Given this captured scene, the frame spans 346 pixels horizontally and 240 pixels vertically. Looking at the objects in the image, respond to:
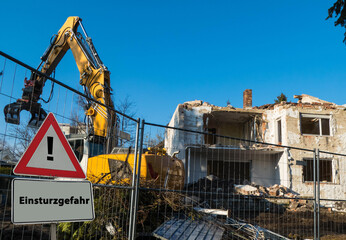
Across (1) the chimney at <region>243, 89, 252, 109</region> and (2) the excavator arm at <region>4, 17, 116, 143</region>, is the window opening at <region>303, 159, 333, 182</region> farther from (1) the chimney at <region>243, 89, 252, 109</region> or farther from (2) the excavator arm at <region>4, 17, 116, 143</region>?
(2) the excavator arm at <region>4, 17, 116, 143</region>

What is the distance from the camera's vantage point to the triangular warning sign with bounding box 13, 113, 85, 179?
9.72ft

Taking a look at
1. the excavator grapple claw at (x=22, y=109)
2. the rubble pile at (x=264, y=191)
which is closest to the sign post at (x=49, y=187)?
the excavator grapple claw at (x=22, y=109)

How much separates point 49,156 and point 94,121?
532cm

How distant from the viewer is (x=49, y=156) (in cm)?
312

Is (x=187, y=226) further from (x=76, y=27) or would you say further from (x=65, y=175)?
(x=76, y=27)

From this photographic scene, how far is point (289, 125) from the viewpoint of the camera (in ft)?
74.0

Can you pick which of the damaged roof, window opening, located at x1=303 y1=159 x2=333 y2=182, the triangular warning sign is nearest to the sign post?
the triangular warning sign

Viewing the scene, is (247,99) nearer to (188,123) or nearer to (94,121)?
(188,123)

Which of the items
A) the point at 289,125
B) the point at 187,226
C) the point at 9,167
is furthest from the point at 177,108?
the point at 9,167

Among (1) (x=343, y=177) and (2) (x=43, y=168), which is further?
(1) (x=343, y=177)

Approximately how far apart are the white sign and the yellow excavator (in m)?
0.94

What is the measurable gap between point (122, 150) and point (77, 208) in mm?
3204

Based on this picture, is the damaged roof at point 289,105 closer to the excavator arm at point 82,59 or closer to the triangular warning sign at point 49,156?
the excavator arm at point 82,59

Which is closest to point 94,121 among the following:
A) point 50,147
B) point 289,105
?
point 50,147
